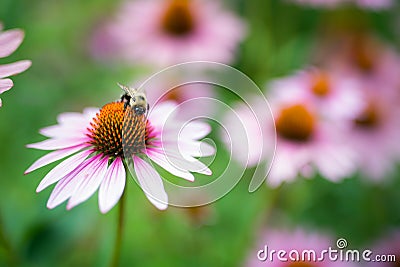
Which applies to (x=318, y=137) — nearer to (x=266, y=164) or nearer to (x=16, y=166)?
(x=266, y=164)

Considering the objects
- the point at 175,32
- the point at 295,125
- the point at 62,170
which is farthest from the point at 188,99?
the point at 62,170

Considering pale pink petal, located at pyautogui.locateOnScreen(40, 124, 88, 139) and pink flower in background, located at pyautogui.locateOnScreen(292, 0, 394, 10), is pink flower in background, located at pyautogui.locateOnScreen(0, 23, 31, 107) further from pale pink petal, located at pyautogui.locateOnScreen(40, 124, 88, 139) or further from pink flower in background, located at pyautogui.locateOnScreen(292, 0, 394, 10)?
pink flower in background, located at pyautogui.locateOnScreen(292, 0, 394, 10)

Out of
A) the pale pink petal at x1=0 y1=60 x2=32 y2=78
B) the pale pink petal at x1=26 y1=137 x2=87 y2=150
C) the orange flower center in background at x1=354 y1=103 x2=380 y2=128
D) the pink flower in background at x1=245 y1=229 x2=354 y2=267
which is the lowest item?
the pale pink petal at x1=26 y1=137 x2=87 y2=150

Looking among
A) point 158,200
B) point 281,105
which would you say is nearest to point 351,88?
point 281,105

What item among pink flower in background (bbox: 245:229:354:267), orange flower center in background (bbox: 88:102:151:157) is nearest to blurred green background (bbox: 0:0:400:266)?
pink flower in background (bbox: 245:229:354:267)

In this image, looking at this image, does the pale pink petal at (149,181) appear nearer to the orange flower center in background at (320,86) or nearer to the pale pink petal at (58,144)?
the pale pink petal at (58,144)

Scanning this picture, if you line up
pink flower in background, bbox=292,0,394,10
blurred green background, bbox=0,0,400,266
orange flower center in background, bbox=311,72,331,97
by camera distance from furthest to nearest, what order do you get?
pink flower in background, bbox=292,0,394,10 → orange flower center in background, bbox=311,72,331,97 → blurred green background, bbox=0,0,400,266

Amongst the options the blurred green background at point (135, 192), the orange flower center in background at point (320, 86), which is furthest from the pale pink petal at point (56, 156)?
the orange flower center in background at point (320, 86)
